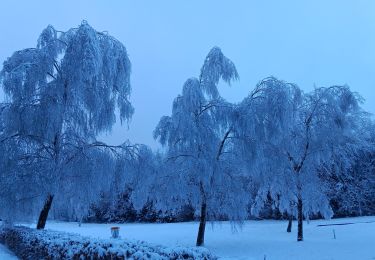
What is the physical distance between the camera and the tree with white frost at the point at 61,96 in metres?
12.8

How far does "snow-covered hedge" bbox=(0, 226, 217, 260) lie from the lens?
6.39 meters

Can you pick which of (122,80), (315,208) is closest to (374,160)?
→ (315,208)

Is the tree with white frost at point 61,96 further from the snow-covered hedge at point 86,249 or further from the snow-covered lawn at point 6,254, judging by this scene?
the snow-covered hedge at point 86,249

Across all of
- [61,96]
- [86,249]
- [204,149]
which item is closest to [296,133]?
[204,149]

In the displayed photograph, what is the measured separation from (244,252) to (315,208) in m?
6.30

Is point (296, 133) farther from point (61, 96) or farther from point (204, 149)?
point (61, 96)

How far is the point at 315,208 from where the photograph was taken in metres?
20.4

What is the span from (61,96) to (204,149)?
5650mm

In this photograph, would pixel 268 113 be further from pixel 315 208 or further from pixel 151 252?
pixel 151 252

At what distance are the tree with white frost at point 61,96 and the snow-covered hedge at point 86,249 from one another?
1.52 metres

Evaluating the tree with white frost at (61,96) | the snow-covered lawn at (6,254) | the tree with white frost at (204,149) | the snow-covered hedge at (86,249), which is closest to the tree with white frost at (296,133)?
the tree with white frost at (204,149)

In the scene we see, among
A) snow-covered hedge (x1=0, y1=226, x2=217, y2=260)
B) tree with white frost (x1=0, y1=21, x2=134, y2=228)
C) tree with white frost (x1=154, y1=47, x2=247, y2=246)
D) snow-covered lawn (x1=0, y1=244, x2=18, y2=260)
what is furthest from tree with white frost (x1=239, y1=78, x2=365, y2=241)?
snow-covered lawn (x1=0, y1=244, x2=18, y2=260)

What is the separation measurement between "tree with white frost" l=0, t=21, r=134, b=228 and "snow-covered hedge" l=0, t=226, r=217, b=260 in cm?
152

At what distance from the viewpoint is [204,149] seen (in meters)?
15.5
